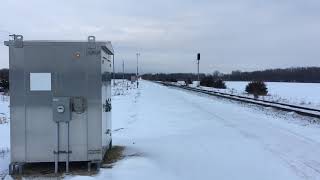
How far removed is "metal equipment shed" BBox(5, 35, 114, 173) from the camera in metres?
9.05

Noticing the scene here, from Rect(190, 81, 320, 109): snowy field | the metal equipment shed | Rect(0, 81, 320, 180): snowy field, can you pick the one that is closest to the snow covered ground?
Rect(0, 81, 320, 180): snowy field

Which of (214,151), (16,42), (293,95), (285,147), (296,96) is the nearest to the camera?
(16,42)

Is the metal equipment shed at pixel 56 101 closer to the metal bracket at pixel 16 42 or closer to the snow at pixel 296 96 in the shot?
the metal bracket at pixel 16 42

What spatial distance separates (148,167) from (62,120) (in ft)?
6.26

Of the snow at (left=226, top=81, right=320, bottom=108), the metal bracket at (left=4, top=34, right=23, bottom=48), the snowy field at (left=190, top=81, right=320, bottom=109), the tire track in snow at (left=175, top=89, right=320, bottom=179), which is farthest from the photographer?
the snow at (left=226, top=81, right=320, bottom=108)

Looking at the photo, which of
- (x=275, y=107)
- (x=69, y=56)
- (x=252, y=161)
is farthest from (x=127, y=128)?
(x=275, y=107)

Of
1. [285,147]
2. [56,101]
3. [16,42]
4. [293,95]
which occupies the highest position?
[16,42]

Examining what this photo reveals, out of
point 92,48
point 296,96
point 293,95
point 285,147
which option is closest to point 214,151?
point 285,147

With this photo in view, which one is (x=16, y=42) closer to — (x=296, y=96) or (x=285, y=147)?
(x=285, y=147)

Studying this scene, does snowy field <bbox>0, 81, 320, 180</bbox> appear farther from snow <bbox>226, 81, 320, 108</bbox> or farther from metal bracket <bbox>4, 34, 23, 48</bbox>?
snow <bbox>226, 81, 320, 108</bbox>

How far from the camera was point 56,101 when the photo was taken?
9094mm

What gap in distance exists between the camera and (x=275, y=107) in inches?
1197

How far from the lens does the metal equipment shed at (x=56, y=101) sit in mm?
9055

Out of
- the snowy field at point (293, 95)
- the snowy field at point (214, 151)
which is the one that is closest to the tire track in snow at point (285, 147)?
the snowy field at point (214, 151)
